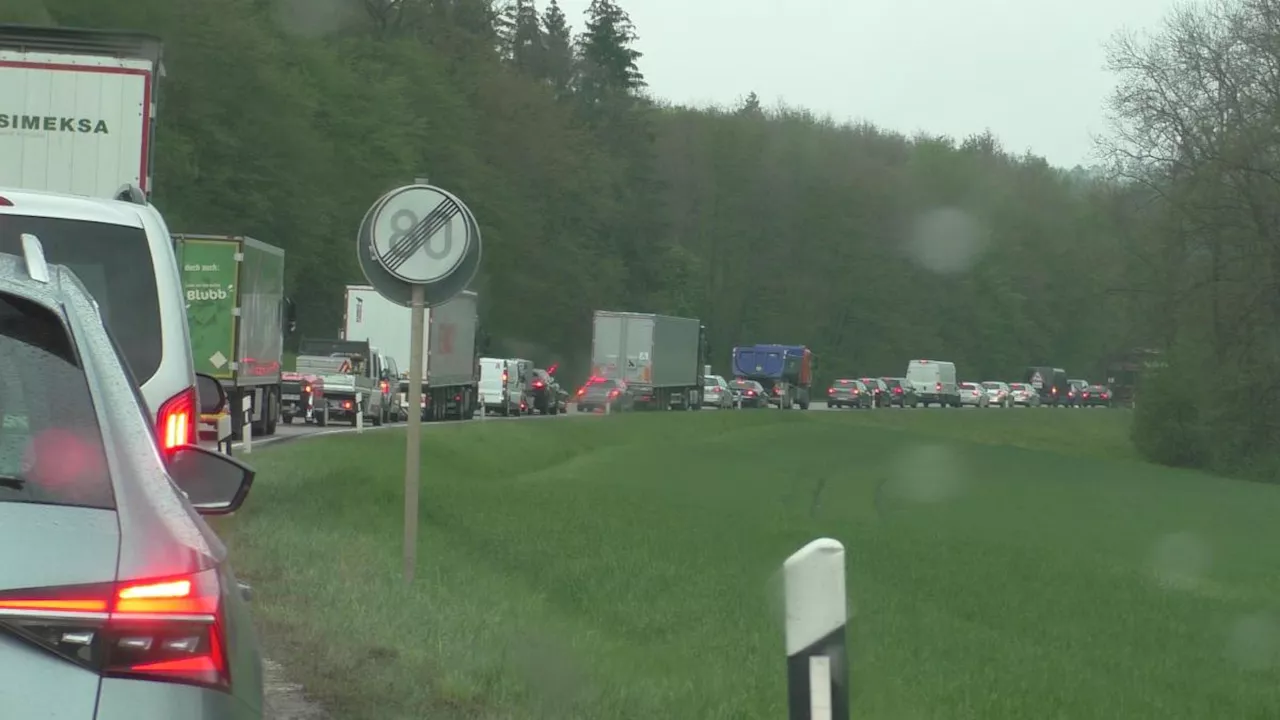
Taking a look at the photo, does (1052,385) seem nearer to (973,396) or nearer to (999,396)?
(999,396)

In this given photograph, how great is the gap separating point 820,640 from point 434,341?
4787 centimetres

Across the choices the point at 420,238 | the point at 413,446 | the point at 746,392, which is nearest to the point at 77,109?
the point at 420,238

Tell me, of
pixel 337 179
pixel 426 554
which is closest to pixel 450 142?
pixel 337 179

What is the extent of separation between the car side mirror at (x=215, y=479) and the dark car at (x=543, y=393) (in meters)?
63.8

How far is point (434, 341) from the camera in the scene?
51438mm

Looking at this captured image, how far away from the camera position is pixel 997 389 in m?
127

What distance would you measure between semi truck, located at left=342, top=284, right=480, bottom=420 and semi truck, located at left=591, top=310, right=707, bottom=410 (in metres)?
16.6

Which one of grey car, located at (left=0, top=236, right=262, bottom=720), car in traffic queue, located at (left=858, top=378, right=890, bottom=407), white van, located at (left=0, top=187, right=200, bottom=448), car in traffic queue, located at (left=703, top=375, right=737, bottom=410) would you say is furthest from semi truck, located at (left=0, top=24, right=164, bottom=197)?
car in traffic queue, located at (left=858, top=378, right=890, bottom=407)

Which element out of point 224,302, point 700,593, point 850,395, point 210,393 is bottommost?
point 850,395

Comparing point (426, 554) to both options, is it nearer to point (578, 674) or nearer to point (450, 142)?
point (578, 674)

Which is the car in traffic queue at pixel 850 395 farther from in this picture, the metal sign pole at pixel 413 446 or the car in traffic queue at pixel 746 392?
the metal sign pole at pixel 413 446

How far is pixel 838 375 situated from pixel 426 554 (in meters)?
111

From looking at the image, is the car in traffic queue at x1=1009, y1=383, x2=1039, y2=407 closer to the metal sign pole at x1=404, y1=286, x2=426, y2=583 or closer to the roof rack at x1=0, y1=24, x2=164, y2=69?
the roof rack at x1=0, y1=24, x2=164, y2=69

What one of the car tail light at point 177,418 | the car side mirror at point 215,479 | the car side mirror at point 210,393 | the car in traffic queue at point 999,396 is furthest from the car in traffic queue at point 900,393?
the car side mirror at point 215,479
